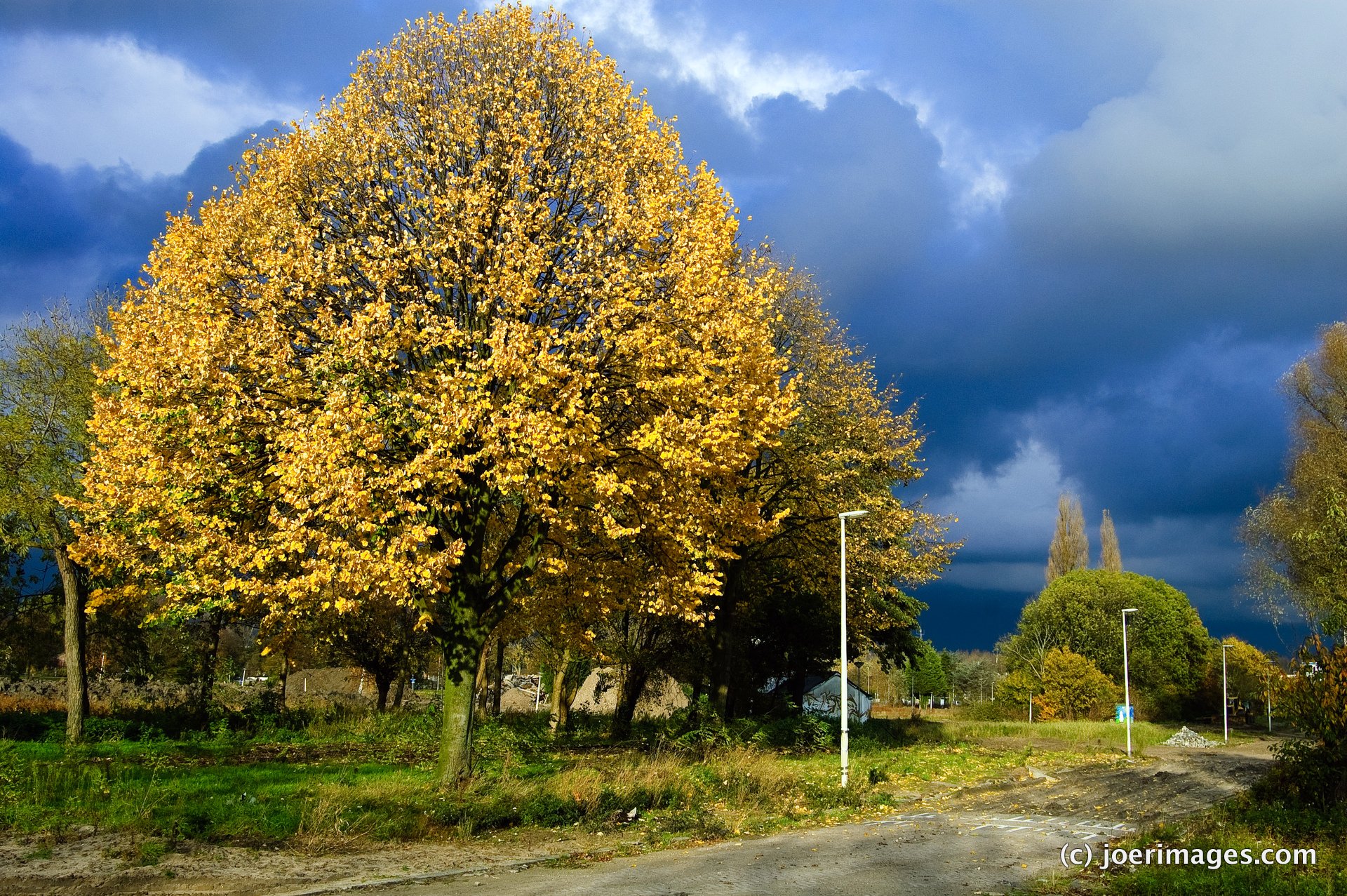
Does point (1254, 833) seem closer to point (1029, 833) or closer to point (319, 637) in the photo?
point (1029, 833)

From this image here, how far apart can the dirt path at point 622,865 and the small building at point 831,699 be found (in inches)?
821

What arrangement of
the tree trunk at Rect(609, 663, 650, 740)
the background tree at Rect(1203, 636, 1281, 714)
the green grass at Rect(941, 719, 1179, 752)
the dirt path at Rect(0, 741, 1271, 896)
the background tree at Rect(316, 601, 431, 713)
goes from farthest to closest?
the background tree at Rect(1203, 636, 1281, 714), the green grass at Rect(941, 719, 1179, 752), the background tree at Rect(316, 601, 431, 713), the tree trunk at Rect(609, 663, 650, 740), the dirt path at Rect(0, 741, 1271, 896)

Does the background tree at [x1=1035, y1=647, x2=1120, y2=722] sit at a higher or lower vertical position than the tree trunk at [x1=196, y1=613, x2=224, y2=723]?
lower

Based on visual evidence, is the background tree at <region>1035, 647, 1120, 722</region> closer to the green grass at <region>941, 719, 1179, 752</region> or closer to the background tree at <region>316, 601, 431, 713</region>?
→ the green grass at <region>941, 719, 1179, 752</region>

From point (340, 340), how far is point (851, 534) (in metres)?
18.0

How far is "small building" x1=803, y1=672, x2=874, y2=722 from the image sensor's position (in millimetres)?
46781

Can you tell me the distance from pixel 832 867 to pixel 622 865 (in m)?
2.83

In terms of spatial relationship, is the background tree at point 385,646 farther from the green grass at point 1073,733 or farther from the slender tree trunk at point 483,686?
the green grass at point 1073,733

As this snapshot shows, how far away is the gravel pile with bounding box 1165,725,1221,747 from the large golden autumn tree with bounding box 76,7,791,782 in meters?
48.5

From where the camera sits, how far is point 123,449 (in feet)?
48.5

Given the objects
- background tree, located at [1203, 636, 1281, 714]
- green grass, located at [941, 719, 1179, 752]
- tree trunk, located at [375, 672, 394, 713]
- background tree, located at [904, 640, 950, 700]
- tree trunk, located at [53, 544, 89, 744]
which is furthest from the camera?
background tree, located at [904, 640, 950, 700]

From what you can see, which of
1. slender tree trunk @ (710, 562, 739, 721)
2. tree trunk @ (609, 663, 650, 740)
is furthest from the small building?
slender tree trunk @ (710, 562, 739, 721)

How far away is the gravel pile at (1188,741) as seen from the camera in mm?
54469

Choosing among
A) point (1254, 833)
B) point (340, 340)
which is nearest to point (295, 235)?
point (340, 340)
